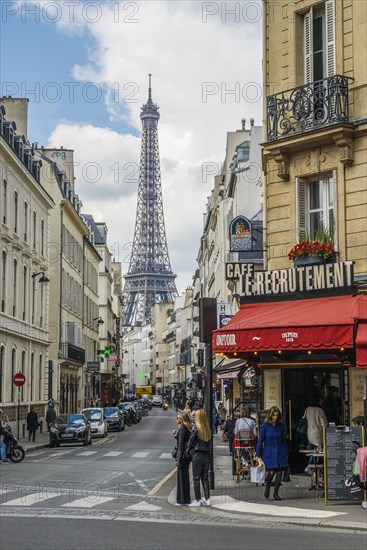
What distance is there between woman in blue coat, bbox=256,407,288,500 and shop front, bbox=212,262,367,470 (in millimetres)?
1418

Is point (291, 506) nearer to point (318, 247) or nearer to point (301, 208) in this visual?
point (318, 247)

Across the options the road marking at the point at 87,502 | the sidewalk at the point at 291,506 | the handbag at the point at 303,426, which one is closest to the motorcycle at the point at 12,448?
the sidewalk at the point at 291,506

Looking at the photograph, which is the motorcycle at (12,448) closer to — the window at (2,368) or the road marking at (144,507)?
the road marking at (144,507)

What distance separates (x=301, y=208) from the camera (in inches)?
821

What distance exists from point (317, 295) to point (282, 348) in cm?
222

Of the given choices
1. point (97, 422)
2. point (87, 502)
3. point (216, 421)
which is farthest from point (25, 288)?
point (87, 502)

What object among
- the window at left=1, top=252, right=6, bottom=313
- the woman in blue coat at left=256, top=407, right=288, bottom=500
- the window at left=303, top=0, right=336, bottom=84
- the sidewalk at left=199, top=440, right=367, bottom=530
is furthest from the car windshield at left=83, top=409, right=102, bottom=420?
the woman in blue coat at left=256, top=407, right=288, bottom=500

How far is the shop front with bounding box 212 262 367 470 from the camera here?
1683cm

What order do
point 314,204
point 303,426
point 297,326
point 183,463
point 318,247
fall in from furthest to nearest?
point 314,204
point 318,247
point 303,426
point 297,326
point 183,463

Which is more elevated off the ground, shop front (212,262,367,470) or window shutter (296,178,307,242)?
window shutter (296,178,307,242)

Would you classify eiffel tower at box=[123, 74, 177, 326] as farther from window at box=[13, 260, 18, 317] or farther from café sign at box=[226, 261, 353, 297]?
café sign at box=[226, 261, 353, 297]

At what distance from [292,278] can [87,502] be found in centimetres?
640

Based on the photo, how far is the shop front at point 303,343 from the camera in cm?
1683

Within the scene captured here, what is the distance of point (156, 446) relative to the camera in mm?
39062
